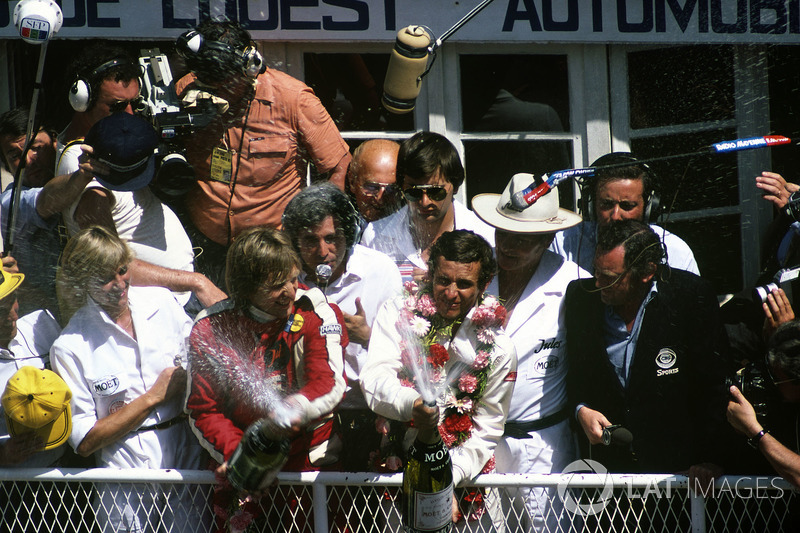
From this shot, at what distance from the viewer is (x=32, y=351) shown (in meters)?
3.96

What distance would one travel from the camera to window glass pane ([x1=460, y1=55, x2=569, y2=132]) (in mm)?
5469

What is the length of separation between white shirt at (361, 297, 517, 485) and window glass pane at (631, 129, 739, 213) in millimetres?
2235

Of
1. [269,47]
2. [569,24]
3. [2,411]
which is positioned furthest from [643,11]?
[2,411]

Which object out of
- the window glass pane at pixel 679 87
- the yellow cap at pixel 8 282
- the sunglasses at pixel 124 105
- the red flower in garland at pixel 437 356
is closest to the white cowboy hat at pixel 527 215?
the red flower in garland at pixel 437 356

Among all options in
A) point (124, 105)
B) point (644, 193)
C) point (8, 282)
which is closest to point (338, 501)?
point (8, 282)

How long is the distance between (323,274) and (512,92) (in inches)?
83.4

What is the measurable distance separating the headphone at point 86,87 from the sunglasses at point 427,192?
1.47 m

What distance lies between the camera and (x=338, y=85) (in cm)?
535

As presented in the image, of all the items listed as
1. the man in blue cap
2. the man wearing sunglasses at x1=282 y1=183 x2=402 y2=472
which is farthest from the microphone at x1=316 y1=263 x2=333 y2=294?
the man in blue cap

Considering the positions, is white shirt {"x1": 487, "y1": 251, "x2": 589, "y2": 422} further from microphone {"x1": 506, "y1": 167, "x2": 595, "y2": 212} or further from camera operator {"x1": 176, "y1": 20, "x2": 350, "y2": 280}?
camera operator {"x1": 176, "y1": 20, "x2": 350, "y2": 280}

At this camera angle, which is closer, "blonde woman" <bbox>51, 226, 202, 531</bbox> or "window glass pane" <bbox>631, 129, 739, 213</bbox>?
"blonde woman" <bbox>51, 226, 202, 531</bbox>

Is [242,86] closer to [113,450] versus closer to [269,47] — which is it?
[269,47]

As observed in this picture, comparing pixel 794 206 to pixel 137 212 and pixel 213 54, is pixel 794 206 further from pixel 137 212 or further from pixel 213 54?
pixel 137 212

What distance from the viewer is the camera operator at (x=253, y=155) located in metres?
4.49
